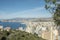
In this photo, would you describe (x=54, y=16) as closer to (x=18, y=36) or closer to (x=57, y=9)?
(x=57, y=9)

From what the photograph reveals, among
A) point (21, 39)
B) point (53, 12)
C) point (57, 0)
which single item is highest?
point (57, 0)

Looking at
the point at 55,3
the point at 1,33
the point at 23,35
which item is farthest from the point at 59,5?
the point at 1,33

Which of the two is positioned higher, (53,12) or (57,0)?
(57,0)

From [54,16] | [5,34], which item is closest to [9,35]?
[5,34]

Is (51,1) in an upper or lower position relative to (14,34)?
upper

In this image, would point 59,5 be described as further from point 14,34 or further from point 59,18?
point 14,34

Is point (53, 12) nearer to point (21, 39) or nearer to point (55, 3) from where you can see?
point (55, 3)

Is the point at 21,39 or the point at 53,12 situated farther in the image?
the point at 53,12
